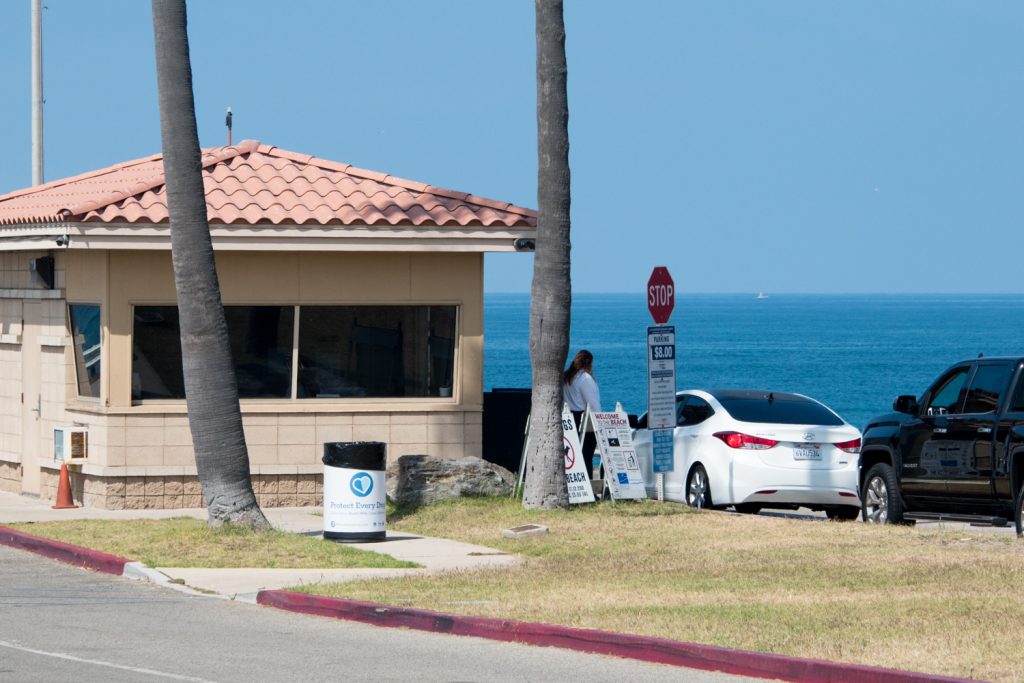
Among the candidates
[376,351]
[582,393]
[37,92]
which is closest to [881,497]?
[582,393]

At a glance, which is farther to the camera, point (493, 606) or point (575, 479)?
point (575, 479)

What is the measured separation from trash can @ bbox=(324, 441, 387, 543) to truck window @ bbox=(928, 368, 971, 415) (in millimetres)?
5909

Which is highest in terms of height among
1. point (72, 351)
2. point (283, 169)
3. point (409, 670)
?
point (283, 169)

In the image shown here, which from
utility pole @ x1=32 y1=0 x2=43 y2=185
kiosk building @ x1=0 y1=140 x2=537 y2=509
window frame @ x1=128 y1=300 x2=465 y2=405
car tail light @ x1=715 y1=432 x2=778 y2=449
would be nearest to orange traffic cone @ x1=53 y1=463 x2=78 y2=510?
kiosk building @ x1=0 y1=140 x2=537 y2=509

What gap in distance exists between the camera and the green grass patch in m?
14.6

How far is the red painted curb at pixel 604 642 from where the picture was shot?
9.41 metres

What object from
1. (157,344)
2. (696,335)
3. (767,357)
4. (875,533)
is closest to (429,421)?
(157,344)

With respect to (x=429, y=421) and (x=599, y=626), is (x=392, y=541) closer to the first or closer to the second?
(x=429, y=421)

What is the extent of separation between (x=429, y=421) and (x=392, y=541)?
3949 mm

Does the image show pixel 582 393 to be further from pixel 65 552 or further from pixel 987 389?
pixel 65 552

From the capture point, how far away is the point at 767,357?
132625 mm

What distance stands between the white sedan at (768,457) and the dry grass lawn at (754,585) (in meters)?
1.28

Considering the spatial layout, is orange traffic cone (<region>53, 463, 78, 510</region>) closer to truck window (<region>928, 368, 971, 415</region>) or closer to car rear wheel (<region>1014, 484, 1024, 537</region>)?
truck window (<region>928, 368, 971, 415</region>)

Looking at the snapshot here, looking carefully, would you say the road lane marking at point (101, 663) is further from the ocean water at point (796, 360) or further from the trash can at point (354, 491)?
the ocean water at point (796, 360)
